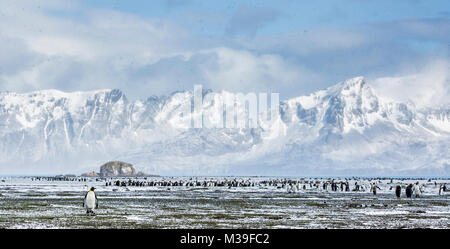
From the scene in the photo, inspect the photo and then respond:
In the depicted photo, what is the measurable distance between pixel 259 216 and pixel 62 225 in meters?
12.6

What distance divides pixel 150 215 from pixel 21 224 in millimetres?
9125

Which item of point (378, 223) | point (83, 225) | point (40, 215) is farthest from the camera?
point (40, 215)

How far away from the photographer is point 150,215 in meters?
45.3

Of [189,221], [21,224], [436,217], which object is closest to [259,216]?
[189,221]
